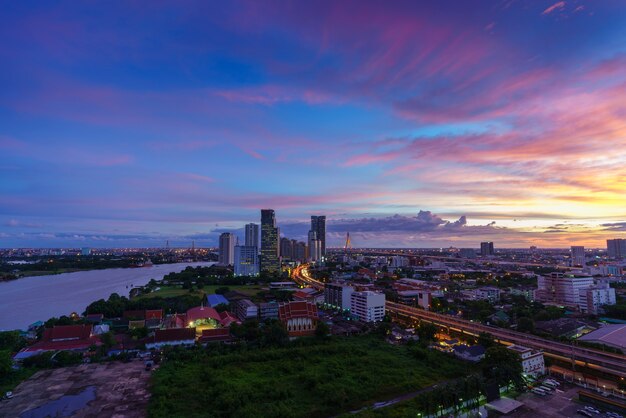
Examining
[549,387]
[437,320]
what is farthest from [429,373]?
[437,320]

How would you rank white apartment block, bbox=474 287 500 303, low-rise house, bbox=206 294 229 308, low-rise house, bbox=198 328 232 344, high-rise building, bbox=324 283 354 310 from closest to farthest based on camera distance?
low-rise house, bbox=198 328 232 344, high-rise building, bbox=324 283 354 310, low-rise house, bbox=206 294 229 308, white apartment block, bbox=474 287 500 303

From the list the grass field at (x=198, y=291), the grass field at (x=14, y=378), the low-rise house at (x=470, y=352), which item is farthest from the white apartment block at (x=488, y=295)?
the grass field at (x=14, y=378)

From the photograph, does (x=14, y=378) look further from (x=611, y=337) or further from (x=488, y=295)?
(x=488, y=295)

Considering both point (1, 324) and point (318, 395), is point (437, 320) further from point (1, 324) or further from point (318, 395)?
point (1, 324)

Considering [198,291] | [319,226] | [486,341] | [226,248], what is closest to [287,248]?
[319,226]

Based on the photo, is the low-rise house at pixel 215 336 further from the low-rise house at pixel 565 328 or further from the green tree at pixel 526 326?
the low-rise house at pixel 565 328

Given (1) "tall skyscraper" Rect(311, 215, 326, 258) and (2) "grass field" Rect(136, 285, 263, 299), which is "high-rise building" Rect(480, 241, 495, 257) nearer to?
(1) "tall skyscraper" Rect(311, 215, 326, 258)

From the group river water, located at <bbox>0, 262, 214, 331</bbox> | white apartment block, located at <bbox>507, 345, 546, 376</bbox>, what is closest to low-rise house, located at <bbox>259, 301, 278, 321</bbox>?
river water, located at <bbox>0, 262, 214, 331</bbox>
